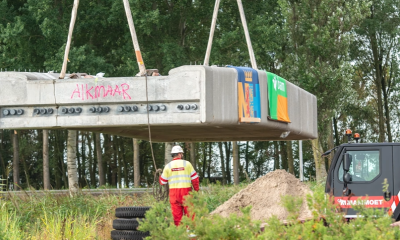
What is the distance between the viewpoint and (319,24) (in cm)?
2833

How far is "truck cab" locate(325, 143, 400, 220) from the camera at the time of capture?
1155cm

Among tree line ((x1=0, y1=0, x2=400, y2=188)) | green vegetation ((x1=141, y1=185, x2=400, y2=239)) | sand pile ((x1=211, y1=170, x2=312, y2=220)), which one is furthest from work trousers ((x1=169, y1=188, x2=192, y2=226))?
tree line ((x1=0, y1=0, x2=400, y2=188))

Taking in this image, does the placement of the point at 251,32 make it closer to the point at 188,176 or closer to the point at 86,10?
the point at 86,10

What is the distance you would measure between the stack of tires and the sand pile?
2710 millimetres

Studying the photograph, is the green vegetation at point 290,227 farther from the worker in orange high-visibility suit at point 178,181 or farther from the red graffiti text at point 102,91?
the red graffiti text at point 102,91

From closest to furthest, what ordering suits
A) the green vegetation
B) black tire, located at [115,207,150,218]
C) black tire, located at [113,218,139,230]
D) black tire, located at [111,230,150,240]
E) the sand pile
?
1. the green vegetation
2. black tire, located at [111,230,150,240]
3. black tire, located at [113,218,139,230]
4. black tire, located at [115,207,150,218]
5. the sand pile

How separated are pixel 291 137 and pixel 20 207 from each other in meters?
7.29

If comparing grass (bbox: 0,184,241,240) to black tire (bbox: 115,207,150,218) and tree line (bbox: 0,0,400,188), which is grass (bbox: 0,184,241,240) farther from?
tree line (bbox: 0,0,400,188)

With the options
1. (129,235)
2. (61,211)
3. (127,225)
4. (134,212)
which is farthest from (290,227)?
(61,211)

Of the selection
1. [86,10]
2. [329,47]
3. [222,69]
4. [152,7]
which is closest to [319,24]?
[329,47]

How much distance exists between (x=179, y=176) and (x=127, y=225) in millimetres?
1311

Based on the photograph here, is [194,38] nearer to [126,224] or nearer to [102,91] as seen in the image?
[102,91]

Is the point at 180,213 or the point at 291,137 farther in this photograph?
the point at 291,137

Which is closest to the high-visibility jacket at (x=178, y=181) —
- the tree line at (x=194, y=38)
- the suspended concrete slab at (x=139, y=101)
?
the suspended concrete slab at (x=139, y=101)
